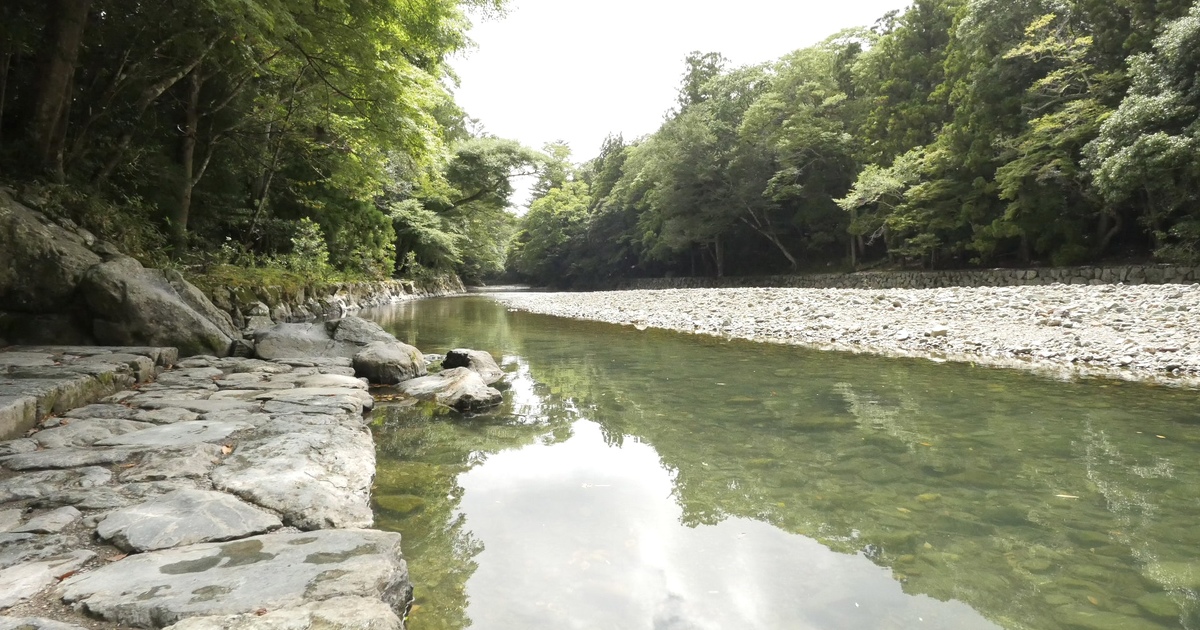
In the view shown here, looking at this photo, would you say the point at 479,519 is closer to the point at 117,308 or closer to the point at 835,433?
the point at 835,433

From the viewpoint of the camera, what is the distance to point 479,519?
287 cm

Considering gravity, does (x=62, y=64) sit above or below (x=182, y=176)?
above

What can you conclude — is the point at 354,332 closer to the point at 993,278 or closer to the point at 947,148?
the point at 993,278

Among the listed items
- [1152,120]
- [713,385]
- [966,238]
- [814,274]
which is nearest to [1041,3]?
[1152,120]

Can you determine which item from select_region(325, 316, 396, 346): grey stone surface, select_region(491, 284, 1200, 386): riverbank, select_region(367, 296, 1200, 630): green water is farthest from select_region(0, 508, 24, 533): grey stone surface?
select_region(491, 284, 1200, 386): riverbank

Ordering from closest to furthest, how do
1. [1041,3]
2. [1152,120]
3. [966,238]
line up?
[1152,120], [1041,3], [966,238]

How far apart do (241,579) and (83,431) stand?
213 cm

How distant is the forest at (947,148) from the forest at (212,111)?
1560 centimetres

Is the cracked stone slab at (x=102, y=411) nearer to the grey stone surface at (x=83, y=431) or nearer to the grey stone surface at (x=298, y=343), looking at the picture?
the grey stone surface at (x=83, y=431)

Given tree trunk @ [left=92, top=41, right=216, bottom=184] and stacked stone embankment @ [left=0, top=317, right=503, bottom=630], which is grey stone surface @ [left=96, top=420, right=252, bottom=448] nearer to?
stacked stone embankment @ [left=0, top=317, right=503, bottom=630]

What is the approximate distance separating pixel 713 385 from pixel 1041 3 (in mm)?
19059

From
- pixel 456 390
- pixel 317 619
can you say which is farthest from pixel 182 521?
pixel 456 390

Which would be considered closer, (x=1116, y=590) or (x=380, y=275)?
(x=1116, y=590)

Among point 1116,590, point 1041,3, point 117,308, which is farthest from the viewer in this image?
point 1041,3
